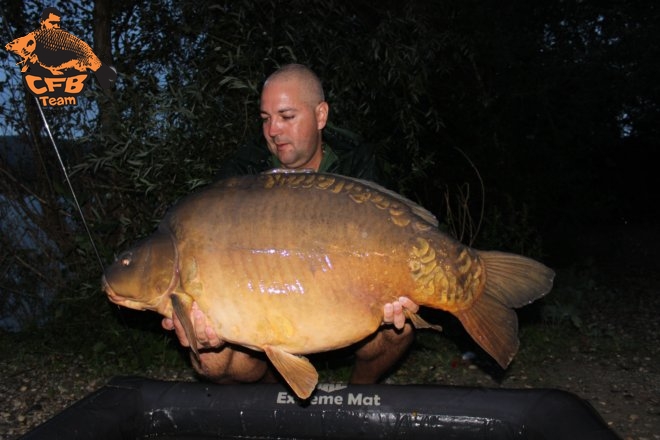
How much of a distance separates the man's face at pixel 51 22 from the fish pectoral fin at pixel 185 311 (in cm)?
234

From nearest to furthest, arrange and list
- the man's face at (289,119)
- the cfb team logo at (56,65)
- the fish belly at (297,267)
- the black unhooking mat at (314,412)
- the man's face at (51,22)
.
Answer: the fish belly at (297,267), the black unhooking mat at (314,412), the man's face at (289,119), the cfb team logo at (56,65), the man's face at (51,22)

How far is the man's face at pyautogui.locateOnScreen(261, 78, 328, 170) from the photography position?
6.50 ft

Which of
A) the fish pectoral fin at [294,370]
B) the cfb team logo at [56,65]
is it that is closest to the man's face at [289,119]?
the fish pectoral fin at [294,370]

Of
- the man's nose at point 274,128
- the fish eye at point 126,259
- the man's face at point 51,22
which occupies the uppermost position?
the man's face at point 51,22

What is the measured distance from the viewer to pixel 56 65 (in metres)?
2.91

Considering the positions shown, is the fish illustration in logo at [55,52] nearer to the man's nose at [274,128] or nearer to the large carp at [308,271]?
the man's nose at [274,128]

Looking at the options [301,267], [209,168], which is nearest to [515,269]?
[301,267]

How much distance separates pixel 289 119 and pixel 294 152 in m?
0.12

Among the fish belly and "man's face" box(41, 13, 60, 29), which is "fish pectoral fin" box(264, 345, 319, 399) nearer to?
the fish belly

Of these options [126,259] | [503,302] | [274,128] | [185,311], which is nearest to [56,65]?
[274,128]

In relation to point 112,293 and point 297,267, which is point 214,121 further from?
point 297,267

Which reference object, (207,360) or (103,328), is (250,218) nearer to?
(207,360)

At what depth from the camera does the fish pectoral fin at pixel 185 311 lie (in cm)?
148

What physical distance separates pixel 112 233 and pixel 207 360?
5.21 feet
